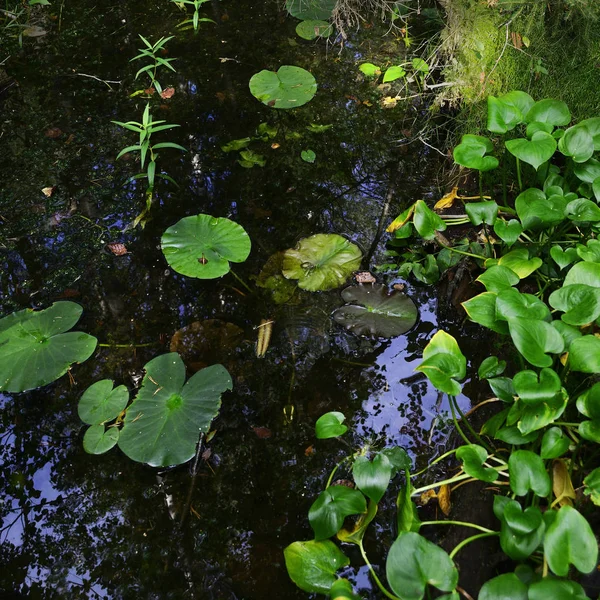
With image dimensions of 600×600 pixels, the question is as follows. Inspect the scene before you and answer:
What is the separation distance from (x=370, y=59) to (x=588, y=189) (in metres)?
1.70

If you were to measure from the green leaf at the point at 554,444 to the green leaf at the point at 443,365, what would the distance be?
24 cm

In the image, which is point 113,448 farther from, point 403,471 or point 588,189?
point 588,189

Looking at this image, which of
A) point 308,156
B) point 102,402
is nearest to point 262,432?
point 102,402

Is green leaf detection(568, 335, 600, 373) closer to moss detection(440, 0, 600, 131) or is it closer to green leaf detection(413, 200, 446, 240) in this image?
green leaf detection(413, 200, 446, 240)

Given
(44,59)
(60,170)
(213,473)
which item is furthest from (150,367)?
(44,59)

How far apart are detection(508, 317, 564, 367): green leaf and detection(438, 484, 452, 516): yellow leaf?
0.49 m

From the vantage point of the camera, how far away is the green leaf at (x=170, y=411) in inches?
64.1

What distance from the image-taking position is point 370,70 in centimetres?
302

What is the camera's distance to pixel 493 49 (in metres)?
2.53

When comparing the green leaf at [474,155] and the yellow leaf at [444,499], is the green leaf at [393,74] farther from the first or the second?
the yellow leaf at [444,499]

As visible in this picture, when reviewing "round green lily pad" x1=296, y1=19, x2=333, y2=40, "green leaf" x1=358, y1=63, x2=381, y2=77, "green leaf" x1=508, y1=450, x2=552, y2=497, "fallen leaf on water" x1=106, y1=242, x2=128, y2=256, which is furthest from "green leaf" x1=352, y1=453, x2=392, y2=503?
"round green lily pad" x1=296, y1=19, x2=333, y2=40

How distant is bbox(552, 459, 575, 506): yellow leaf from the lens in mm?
1326

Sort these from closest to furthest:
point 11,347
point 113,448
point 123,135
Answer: point 113,448 → point 11,347 → point 123,135

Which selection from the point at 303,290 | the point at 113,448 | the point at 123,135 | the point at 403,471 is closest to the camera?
the point at 403,471
